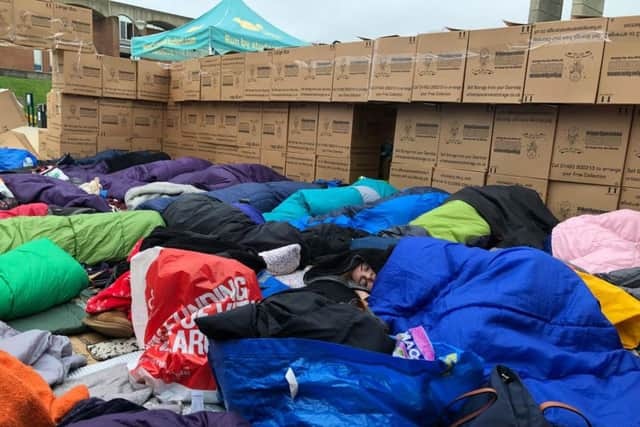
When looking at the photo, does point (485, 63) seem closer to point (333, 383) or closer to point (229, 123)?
point (333, 383)

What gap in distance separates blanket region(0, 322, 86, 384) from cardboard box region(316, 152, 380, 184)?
9.33 feet

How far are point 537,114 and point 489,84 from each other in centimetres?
35

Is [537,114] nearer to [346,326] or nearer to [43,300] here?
[346,326]

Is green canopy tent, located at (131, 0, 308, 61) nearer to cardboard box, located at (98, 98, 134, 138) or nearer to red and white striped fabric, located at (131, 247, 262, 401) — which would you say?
cardboard box, located at (98, 98, 134, 138)

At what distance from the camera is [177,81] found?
19.4 feet

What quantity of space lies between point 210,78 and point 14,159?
211cm

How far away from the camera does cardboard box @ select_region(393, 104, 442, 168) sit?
3623 mm

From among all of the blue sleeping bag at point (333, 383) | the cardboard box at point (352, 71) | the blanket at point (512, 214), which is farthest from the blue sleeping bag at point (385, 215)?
the blue sleeping bag at point (333, 383)

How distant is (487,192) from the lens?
281 cm

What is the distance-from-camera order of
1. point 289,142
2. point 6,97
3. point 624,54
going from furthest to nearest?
1. point 6,97
2. point 289,142
3. point 624,54

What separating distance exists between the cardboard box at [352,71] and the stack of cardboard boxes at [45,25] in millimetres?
2971

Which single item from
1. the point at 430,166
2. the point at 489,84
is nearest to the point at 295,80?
the point at 430,166

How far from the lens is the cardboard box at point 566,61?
2.69m

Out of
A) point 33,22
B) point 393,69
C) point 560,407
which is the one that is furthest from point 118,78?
point 560,407
